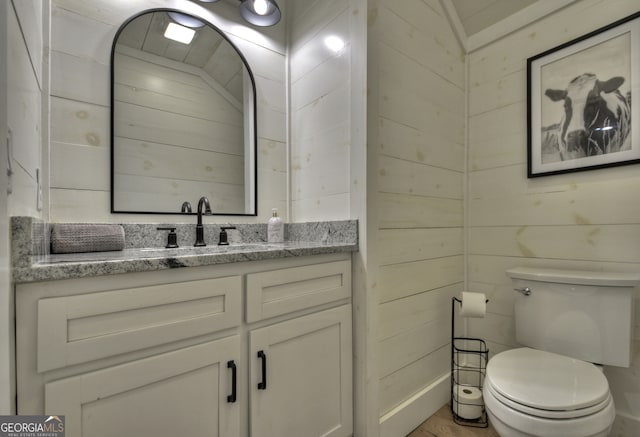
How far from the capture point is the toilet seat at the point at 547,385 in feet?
3.08

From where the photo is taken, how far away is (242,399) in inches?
38.3

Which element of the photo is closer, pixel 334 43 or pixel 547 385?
pixel 547 385

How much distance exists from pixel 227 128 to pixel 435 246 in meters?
1.29

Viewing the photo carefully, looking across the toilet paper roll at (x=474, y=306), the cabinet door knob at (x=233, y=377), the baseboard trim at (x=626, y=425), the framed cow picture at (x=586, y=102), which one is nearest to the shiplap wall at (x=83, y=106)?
the cabinet door knob at (x=233, y=377)

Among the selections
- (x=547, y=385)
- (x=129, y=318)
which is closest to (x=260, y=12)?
(x=129, y=318)

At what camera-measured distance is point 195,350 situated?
0.88 metres

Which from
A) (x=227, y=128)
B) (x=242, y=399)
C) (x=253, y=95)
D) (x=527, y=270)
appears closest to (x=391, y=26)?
(x=253, y=95)

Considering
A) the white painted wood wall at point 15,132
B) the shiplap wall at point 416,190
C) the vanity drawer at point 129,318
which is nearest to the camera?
the white painted wood wall at point 15,132

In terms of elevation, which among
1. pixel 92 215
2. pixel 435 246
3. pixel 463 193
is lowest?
pixel 435 246

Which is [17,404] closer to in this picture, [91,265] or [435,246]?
[91,265]

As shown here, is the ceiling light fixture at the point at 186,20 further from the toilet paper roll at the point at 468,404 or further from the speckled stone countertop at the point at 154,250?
the toilet paper roll at the point at 468,404

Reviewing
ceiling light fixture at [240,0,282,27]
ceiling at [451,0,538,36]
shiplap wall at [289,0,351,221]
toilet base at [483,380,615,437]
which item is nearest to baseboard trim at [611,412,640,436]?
toilet base at [483,380,615,437]

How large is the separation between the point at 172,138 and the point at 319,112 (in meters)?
0.72

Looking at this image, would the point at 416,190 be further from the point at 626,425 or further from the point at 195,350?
the point at 626,425
